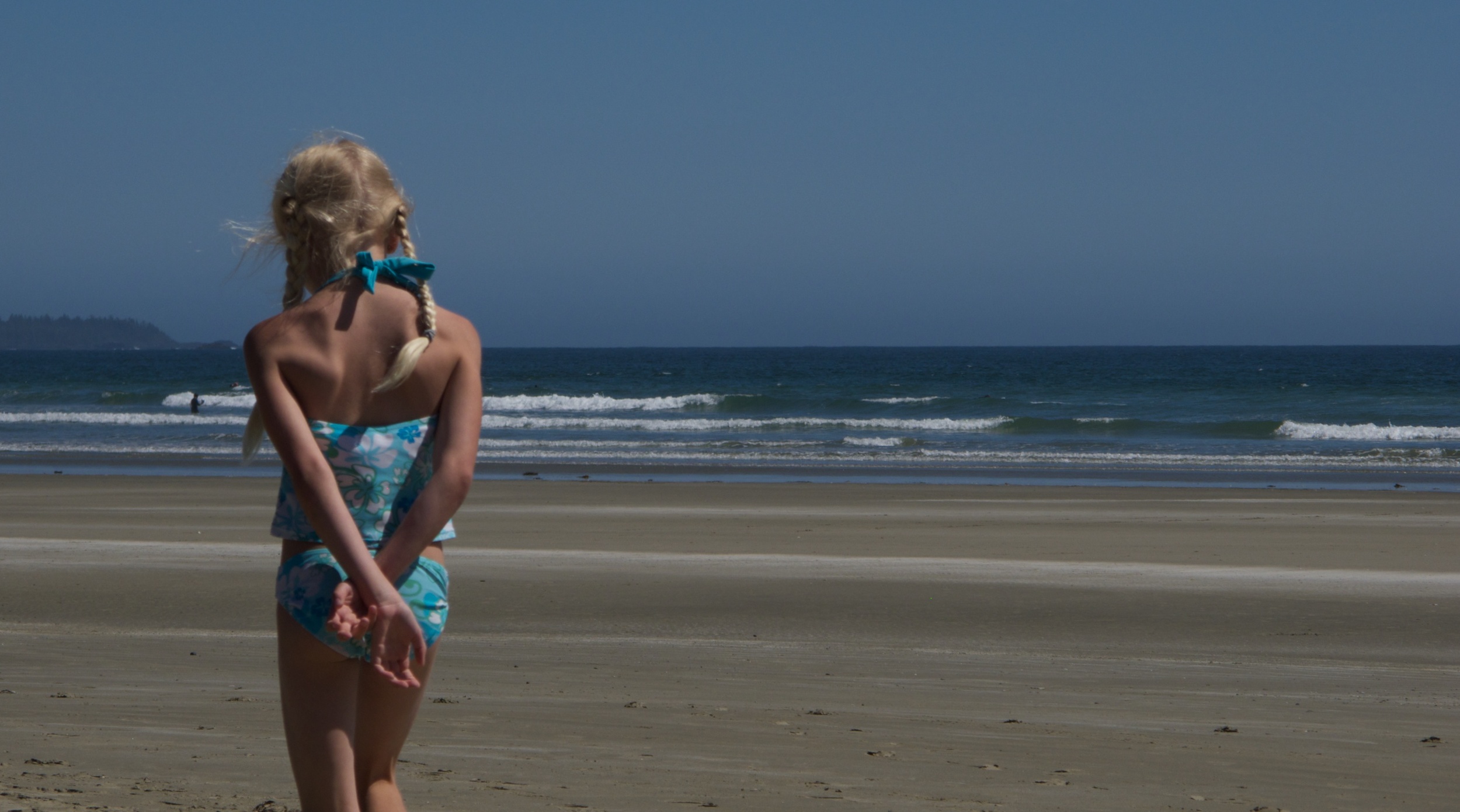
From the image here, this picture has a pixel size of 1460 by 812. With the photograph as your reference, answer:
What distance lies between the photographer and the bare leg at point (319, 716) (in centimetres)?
205

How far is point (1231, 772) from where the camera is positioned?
13.3 ft

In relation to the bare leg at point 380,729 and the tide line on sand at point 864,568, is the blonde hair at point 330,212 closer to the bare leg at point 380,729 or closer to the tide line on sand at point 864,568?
the bare leg at point 380,729

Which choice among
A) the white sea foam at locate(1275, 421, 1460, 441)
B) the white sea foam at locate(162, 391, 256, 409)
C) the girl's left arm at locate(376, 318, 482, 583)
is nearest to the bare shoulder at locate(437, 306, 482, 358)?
the girl's left arm at locate(376, 318, 482, 583)

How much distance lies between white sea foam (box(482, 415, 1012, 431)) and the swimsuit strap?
1176 inches

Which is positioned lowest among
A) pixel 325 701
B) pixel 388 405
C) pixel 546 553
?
pixel 546 553

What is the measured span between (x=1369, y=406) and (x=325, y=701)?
41129mm

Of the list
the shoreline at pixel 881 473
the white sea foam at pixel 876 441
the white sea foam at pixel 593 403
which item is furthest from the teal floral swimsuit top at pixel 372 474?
the white sea foam at pixel 593 403

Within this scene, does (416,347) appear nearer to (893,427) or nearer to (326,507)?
(326,507)

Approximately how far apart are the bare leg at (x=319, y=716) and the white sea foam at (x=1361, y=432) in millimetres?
29697

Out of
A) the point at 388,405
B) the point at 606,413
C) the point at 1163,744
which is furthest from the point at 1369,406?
the point at 388,405

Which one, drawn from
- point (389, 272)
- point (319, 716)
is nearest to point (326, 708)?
point (319, 716)

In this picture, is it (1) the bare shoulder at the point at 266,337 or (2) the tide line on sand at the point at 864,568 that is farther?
(2) the tide line on sand at the point at 864,568

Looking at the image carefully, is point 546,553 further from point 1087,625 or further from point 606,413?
point 606,413

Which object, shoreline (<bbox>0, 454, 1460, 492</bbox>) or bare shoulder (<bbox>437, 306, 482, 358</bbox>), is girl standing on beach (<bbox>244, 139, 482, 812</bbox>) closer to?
bare shoulder (<bbox>437, 306, 482, 358</bbox>)
